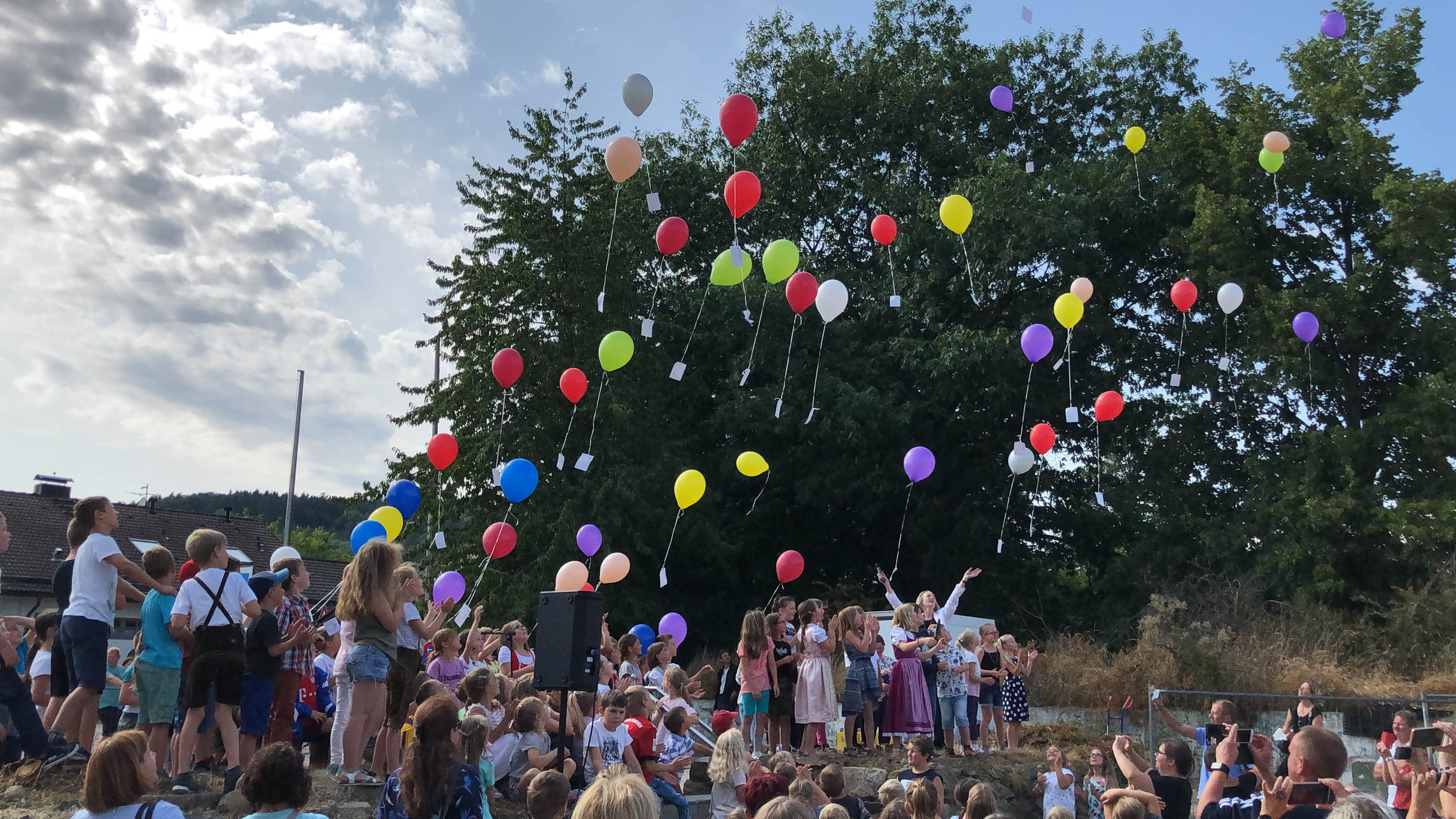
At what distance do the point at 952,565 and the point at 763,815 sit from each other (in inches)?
708

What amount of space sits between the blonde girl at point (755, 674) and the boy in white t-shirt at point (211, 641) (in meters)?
4.49

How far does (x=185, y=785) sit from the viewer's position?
6.39m

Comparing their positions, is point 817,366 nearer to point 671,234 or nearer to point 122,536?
point 671,234

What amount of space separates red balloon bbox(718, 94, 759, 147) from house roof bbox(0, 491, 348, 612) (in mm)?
19537

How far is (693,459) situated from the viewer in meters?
20.9

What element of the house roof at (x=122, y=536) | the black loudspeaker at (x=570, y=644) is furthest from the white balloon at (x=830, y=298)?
the house roof at (x=122, y=536)

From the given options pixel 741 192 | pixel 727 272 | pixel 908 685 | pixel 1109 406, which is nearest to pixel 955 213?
pixel 727 272

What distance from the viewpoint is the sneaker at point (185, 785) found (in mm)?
6328

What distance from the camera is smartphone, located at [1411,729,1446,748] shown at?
4531 millimetres

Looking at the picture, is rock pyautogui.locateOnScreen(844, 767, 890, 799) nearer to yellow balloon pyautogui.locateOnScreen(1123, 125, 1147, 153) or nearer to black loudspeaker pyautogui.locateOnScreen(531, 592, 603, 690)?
black loudspeaker pyautogui.locateOnScreen(531, 592, 603, 690)

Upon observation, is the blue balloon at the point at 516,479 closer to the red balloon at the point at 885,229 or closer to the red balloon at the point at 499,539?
the red balloon at the point at 499,539

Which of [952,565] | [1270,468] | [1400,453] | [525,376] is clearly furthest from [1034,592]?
[525,376]

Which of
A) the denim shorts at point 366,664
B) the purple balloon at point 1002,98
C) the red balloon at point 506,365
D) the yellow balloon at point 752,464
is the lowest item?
the denim shorts at point 366,664

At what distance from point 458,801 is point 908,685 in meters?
6.95
